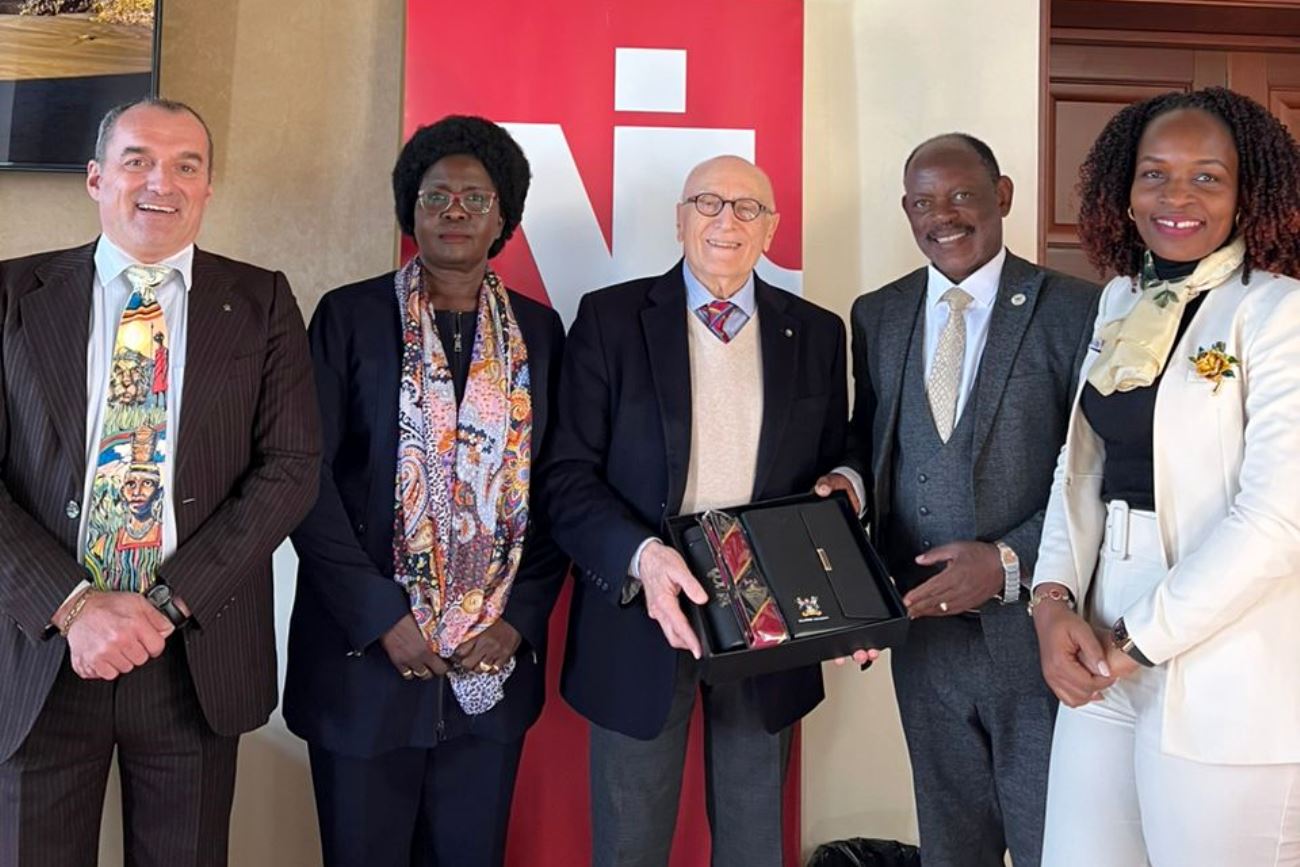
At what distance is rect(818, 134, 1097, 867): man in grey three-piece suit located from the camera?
1910mm

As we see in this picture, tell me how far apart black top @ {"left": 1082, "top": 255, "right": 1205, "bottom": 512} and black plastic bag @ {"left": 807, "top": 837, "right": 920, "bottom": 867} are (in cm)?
140

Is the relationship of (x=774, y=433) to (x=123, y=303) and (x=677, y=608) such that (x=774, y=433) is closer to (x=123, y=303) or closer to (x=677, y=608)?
(x=677, y=608)

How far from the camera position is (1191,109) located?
159 centimetres

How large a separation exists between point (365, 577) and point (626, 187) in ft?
4.18

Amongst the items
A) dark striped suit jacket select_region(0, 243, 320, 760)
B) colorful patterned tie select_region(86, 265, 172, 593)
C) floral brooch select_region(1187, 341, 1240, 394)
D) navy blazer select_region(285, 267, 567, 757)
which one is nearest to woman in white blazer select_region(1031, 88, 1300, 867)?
floral brooch select_region(1187, 341, 1240, 394)

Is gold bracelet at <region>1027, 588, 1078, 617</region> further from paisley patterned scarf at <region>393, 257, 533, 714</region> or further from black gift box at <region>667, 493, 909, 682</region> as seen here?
paisley patterned scarf at <region>393, 257, 533, 714</region>

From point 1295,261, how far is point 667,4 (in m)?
1.73

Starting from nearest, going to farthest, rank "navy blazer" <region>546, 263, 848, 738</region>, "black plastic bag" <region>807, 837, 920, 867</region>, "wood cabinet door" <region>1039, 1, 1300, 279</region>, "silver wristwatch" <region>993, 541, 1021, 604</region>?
1. "silver wristwatch" <region>993, 541, 1021, 604</region>
2. "navy blazer" <region>546, 263, 848, 738</region>
3. "black plastic bag" <region>807, 837, 920, 867</region>
4. "wood cabinet door" <region>1039, 1, 1300, 279</region>

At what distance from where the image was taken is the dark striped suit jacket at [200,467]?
5.40 feet

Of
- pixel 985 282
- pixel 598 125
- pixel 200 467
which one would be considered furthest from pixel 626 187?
pixel 200 467

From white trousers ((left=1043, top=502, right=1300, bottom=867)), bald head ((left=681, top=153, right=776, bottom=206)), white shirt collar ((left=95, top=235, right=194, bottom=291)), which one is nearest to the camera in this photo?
white trousers ((left=1043, top=502, right=1300, bottom=867))

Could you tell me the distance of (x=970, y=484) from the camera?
1955 mm

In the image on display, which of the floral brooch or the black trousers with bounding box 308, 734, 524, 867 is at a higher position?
the floral brooch

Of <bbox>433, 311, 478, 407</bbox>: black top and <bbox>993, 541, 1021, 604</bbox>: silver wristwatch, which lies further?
<bbox>433, 311, 478, 407</bbox>: black top
